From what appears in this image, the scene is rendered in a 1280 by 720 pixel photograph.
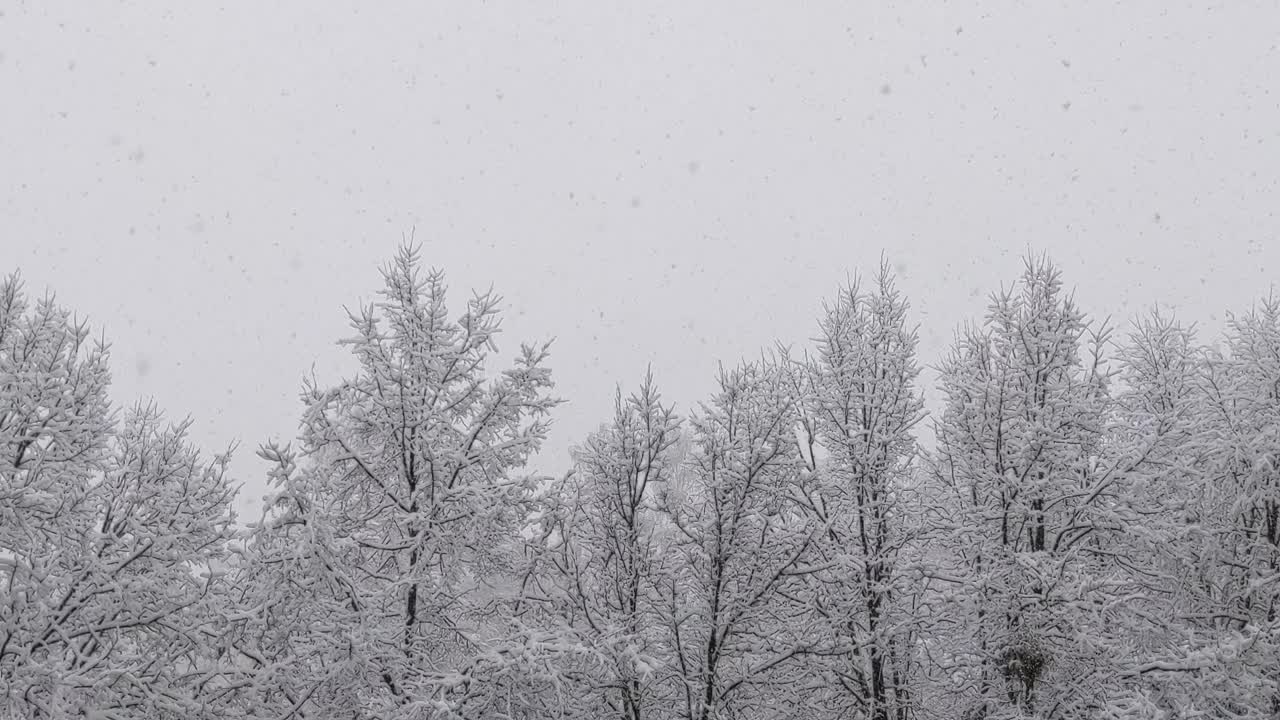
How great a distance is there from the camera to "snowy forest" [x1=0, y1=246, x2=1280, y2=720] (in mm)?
10938

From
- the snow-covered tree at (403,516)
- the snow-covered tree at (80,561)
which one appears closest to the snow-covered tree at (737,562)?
the snow-covered tree at (403,516)

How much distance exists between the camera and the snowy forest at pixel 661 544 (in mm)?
10938

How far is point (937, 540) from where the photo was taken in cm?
1442

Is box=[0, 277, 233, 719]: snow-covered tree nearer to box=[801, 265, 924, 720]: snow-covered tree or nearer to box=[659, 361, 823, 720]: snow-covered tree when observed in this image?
box=[659, 361, 823, 720]: snow-covered tree

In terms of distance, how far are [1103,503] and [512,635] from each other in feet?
31.0

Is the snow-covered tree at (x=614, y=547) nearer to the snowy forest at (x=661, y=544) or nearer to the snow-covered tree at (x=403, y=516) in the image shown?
the snowy forest at (x=661, y=544)

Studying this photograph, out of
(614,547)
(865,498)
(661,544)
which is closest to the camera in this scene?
(614,547)

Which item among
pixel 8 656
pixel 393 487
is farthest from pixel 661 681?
pixel 8 656

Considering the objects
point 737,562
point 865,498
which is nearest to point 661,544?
point 737,562

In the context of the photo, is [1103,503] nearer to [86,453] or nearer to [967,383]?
[967,383]

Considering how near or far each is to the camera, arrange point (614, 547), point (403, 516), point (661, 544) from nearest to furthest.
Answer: point (403, 516), point (614, 547), point (661, 544)

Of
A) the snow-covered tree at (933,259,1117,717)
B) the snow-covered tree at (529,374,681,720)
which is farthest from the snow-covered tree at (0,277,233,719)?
the snow-covered tree at (933,259,1117,717)

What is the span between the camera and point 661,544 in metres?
15.1

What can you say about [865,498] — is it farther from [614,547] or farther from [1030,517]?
[614,547]
